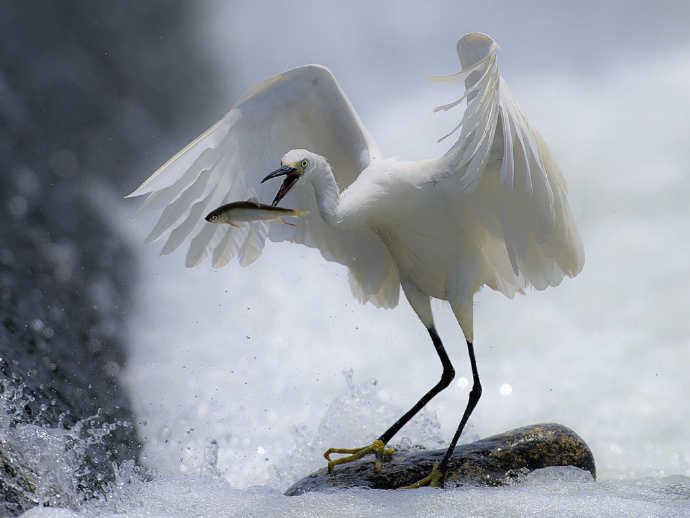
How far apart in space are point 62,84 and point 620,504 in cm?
790

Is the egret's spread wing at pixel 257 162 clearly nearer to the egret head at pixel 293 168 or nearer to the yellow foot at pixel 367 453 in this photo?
the egret head at pixel 293 168

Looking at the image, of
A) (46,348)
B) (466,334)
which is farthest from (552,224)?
(46,348)

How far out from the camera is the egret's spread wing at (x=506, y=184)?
3.32 metres

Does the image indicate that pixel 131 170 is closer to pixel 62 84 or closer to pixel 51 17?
pixel 62 84

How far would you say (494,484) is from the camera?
3818mm

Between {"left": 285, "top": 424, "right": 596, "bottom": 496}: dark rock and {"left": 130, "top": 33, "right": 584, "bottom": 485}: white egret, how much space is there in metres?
0.12

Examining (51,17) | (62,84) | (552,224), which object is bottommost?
(552,224)

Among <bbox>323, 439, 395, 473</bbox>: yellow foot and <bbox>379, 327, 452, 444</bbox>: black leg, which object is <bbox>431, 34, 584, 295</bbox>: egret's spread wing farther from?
<bbox>323, 439, 395, 473</bbox>: yellow foot

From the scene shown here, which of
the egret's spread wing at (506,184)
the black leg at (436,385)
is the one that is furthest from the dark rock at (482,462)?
the egret's spread wing at (506,184)

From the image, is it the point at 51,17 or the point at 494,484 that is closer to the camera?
the point at 494,484

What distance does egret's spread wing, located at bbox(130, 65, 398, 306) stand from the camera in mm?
4113

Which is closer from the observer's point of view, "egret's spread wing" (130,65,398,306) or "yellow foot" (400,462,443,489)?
"yellow foot" (400,462,443,489)

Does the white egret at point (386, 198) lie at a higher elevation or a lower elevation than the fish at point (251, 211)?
higher

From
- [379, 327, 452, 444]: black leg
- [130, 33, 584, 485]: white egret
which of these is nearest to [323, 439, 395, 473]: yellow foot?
[130, 33, 584, 485]: white egret
